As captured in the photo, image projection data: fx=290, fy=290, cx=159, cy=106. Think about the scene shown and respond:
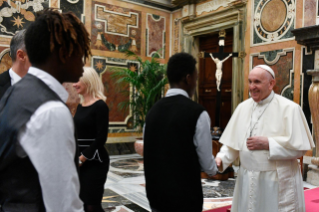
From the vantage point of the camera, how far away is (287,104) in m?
2.59

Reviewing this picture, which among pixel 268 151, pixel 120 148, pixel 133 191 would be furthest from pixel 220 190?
pixel 120 148

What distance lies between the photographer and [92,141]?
8.07ft

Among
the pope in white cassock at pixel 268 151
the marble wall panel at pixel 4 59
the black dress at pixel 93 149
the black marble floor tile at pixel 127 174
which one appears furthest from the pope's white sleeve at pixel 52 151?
the marble wall panel at pixel 4 59

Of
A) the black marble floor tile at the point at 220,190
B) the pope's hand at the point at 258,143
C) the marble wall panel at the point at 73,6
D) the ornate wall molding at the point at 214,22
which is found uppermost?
the marble wall panel at the point at 73,6

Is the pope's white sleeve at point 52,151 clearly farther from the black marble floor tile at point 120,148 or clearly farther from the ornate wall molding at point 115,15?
the ornate wall molding at point 115,15

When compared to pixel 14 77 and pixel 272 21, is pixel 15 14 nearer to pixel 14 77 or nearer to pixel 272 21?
pixel 14 77

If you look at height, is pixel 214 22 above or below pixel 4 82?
above

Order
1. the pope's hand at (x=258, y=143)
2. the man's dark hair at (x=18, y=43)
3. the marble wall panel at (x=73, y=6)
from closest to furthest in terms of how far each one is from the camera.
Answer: the man's dark hair at (x=18, y=43), the pope's hand at (x=258, y=143), the marble wall panel at (x=73, y=6)

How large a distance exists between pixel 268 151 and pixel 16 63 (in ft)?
6.81

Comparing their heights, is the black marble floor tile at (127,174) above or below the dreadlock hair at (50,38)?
below

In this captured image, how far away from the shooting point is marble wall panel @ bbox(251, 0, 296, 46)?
5.53 m

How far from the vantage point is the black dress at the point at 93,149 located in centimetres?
233

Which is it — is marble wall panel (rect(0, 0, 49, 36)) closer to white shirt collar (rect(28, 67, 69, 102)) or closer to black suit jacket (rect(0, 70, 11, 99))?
black suit jacket (rect(0, 70, 11, 99))

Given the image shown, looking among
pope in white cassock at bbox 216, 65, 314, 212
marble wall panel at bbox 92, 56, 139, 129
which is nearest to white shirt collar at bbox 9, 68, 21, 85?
pope in white cassock at bbox 216, 65, 314, 212
